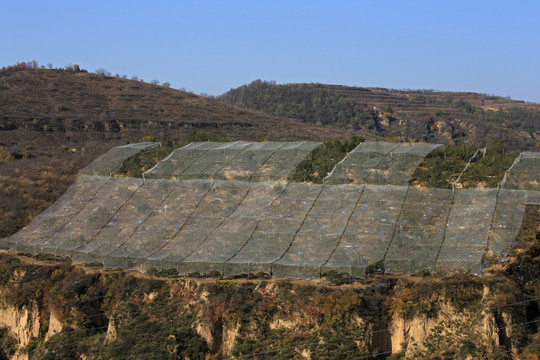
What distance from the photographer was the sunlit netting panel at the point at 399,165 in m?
23.3

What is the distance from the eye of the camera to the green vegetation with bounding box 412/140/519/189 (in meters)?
23.0

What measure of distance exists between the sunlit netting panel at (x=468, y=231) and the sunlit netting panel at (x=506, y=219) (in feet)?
0.55

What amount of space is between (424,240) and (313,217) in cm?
377

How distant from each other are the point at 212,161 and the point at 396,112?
51410mm

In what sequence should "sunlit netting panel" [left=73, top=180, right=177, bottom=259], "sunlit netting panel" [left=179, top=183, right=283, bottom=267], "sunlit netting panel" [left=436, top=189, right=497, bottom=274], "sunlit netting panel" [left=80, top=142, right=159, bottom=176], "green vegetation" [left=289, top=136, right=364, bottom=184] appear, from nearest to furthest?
1. "sunlit netting panel" [left=436, top=189, right=497, bottom=274]
2. "sunlit netting panel" [left=179, top=183, right=283, bottom=267]
3. "sunlit netting panel" [left=73, top=180, right=177, bottom=259]
4. "green vegetation" [left=289, top=136, right=364, bottom=184]
5. "sunlit netting panel" [left=80, top=142, right=159, bottom=176]

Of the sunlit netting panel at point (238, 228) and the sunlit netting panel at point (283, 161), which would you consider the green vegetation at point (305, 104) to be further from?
the sunlit netting panel at point (238, 228)

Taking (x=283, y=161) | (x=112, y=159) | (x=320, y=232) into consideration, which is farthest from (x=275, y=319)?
(x=112, y=159)

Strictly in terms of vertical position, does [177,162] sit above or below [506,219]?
above

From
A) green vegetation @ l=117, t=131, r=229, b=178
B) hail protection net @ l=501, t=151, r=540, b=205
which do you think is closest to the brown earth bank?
hail protection net @ l=501, t=151, r=540, b=205

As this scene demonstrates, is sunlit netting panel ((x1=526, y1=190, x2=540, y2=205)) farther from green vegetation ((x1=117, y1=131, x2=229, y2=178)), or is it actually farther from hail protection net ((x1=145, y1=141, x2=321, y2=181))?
green vegetation ((x1=117, y1=131, x2=229, y2=178))

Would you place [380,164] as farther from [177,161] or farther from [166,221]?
[177,161]

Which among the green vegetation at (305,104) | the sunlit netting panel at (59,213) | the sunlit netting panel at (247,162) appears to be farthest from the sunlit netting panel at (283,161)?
the green vegetation at (305,104)

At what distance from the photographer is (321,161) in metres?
26.2

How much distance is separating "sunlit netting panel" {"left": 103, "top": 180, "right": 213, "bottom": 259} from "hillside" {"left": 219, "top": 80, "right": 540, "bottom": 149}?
37.5 metres
